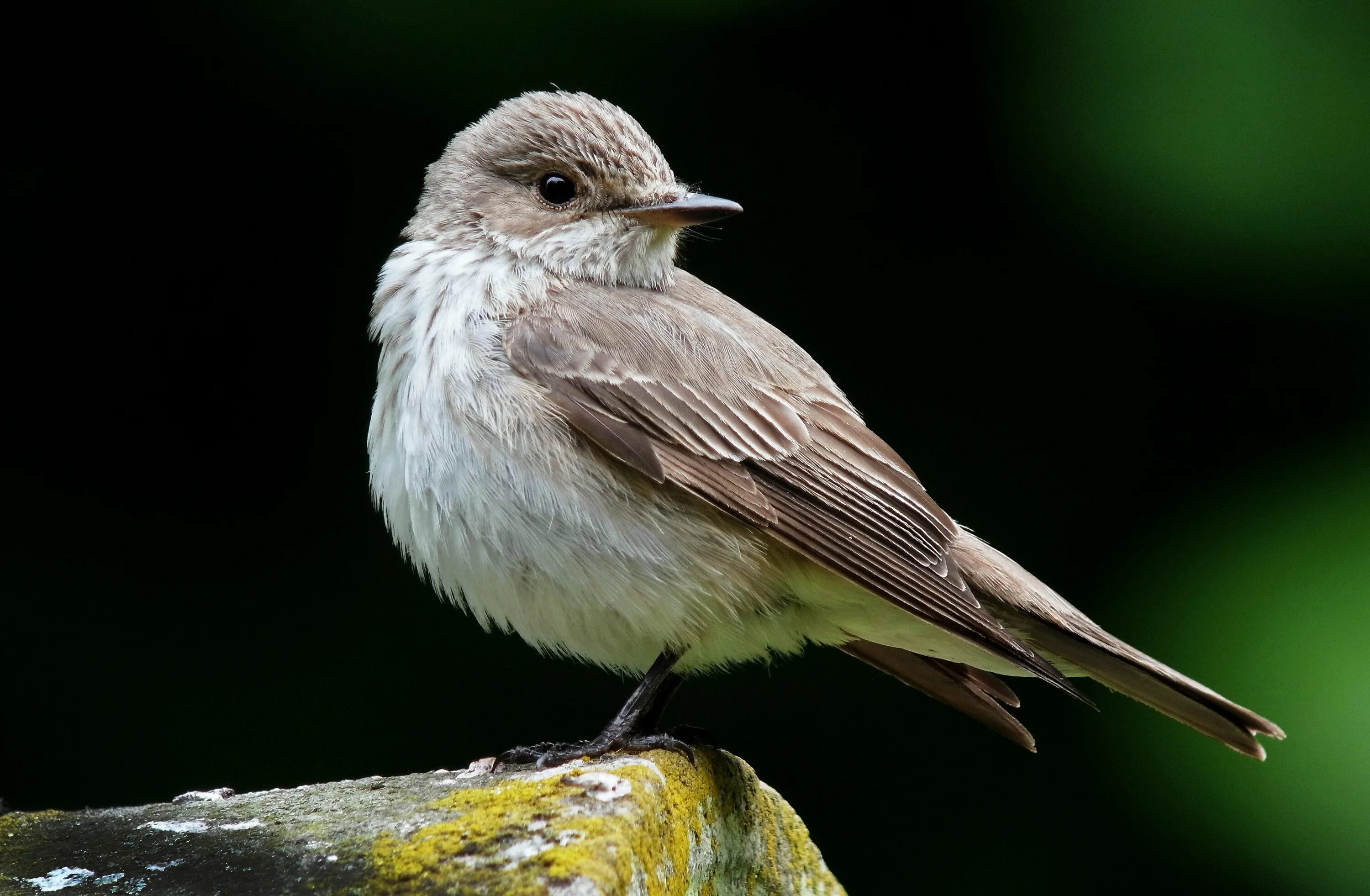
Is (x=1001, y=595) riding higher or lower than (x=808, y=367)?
lower

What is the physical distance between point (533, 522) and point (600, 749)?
485 mm

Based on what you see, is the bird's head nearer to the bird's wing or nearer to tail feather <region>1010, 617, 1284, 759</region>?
the bird's wing

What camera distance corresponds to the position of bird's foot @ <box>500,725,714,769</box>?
2.74 metres

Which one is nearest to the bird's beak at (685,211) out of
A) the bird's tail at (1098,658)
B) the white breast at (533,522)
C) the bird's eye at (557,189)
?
the bird's eye at (557,189)

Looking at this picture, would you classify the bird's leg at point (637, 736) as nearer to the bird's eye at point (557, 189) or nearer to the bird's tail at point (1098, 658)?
the bird's tail at point (1098, 658)

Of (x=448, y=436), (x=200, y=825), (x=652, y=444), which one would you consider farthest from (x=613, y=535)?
(x=200, y=825)

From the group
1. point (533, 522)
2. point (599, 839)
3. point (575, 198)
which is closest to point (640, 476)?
point (533, 522)

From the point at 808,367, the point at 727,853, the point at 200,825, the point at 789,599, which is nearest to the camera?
the point at 200,825

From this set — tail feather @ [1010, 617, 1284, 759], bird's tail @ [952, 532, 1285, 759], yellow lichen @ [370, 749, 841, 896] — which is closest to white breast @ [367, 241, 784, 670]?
yellow lichen @ [370, 749, 841, 896]

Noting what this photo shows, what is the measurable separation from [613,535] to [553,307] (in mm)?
595

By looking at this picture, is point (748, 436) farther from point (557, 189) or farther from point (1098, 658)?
point (1098, 658)

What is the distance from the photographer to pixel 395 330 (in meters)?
3.13

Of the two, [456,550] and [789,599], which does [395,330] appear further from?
[789,599]

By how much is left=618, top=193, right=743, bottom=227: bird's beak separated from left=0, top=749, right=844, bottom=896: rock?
1.23m
